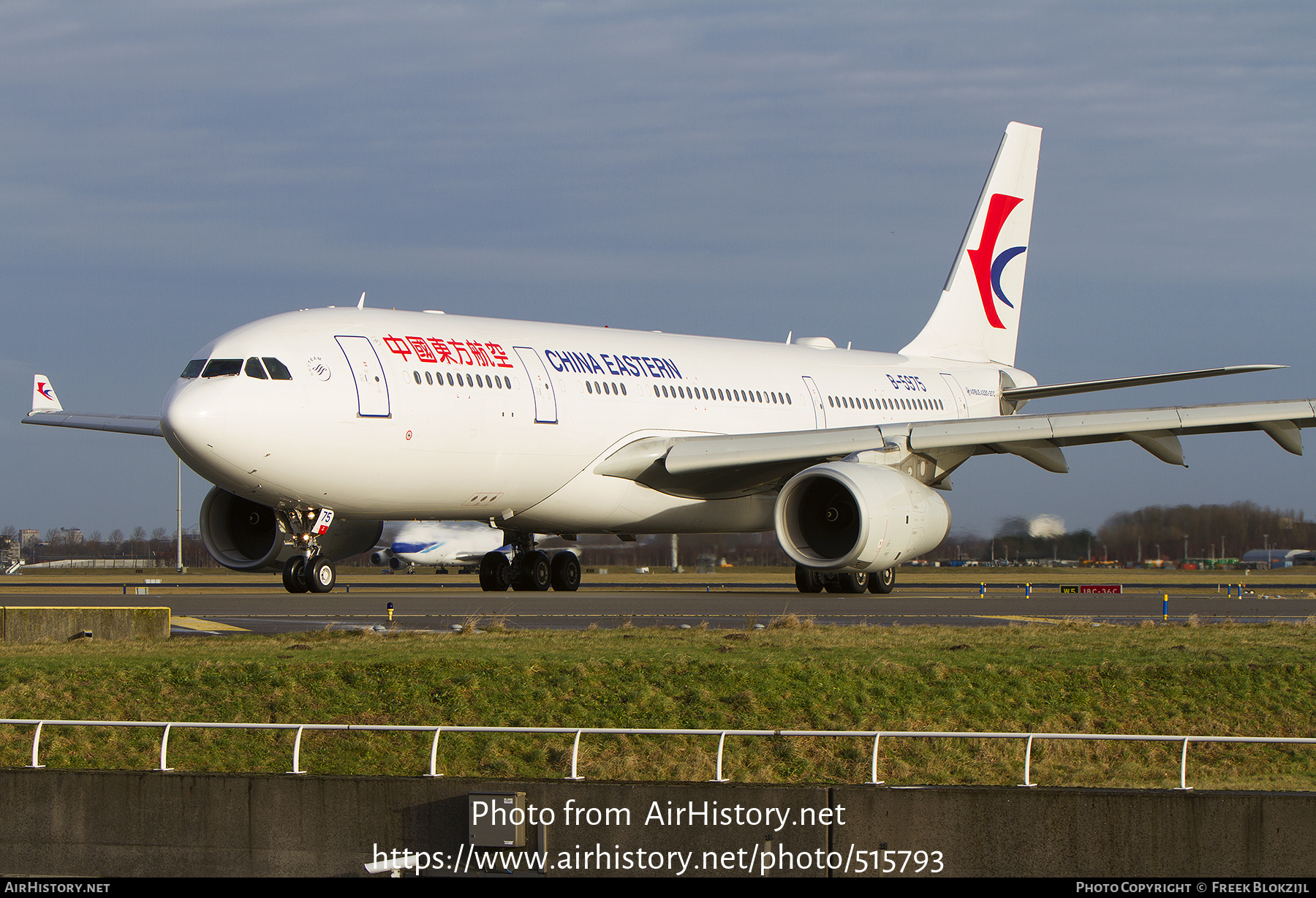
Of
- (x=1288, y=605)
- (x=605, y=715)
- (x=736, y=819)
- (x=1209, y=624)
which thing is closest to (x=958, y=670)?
(x=605, y=715)

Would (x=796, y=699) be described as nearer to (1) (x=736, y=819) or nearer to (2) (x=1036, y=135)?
(1) (x=736, y=819)

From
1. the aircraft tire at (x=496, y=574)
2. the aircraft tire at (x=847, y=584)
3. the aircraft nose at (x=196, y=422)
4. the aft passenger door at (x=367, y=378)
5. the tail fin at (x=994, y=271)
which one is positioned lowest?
the aircraft tire at (x=847, y=584)

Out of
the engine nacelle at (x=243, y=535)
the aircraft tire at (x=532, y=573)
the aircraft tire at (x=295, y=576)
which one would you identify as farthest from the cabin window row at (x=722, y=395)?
the aircraft tire at (x=295, y=576)

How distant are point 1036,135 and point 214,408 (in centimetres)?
2397

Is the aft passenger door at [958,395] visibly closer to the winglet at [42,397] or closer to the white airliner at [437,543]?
the winglet at [42,397]

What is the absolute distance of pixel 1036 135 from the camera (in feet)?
118

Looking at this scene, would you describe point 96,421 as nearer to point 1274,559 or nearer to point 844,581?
point 844,581

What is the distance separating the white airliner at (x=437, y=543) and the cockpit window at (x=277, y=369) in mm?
50281

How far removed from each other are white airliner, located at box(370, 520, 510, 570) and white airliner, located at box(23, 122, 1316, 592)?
144 ft

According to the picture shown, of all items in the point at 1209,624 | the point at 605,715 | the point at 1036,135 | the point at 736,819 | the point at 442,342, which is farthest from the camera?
the point at 1036,135

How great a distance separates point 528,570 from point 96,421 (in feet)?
27.7

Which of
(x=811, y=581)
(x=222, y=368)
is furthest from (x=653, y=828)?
(x=811, y=581)

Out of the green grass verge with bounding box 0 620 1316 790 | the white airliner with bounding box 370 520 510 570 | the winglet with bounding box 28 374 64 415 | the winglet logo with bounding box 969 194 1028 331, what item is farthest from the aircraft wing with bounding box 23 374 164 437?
the white airliner with bounding box 370 520 510 570

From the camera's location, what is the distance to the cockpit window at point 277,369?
19.5m
